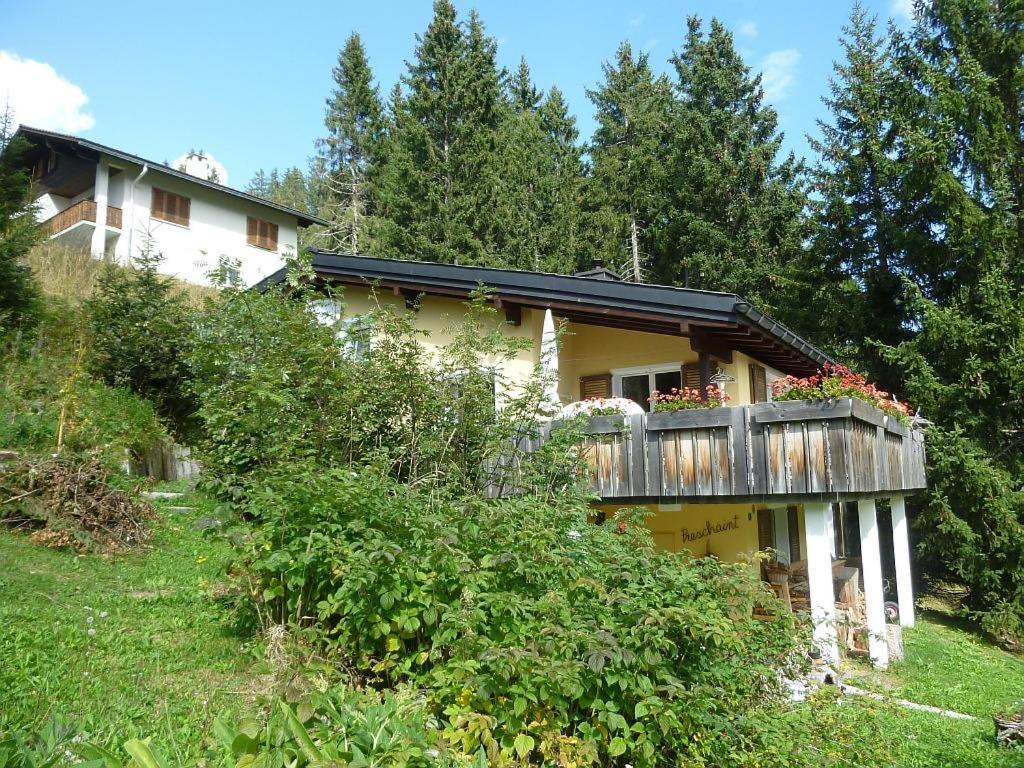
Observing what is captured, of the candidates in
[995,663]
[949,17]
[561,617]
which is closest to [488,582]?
[561,617]

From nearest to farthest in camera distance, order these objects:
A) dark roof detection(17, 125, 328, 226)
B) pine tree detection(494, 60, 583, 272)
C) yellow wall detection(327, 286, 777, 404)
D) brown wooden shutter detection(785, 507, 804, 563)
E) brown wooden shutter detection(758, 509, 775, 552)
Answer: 1. yellow wall detection(327, 286, 777, 404)
2. brown wooden shutter detection(758, 509, 775, 552)
3. brown wooden shutter detection(785, 507, 804, 563)
4. dark roof detection(17, 125, 328, 226)
5. pine tree detection(494, 60, 583, 272)

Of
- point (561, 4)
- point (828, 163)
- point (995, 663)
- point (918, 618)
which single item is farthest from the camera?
point (828, 163)

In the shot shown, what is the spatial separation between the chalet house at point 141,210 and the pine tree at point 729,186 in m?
15.1

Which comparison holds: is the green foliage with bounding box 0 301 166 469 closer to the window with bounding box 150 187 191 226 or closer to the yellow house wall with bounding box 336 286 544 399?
the yellow house wall with bounding box 336 286 544 399

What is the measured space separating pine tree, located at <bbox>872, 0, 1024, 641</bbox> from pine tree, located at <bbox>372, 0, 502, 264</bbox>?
1434cm

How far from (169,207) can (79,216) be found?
9.78ft

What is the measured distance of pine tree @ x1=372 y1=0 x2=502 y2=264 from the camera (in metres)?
27.9

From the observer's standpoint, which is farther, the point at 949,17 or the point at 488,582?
the point at 949,17

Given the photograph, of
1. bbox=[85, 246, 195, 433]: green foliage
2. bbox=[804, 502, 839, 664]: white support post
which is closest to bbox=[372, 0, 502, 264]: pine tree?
bbox=[85, 246, 195, 433]: green foliage

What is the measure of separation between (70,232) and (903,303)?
26.5 meters

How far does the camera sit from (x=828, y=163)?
83.9ft

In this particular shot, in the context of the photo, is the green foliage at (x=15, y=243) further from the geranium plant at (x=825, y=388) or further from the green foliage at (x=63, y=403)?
the geranium plant at (x=825, y=388)

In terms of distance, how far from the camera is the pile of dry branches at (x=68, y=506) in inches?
324

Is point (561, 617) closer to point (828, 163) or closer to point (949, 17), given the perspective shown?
point (949, 17)
